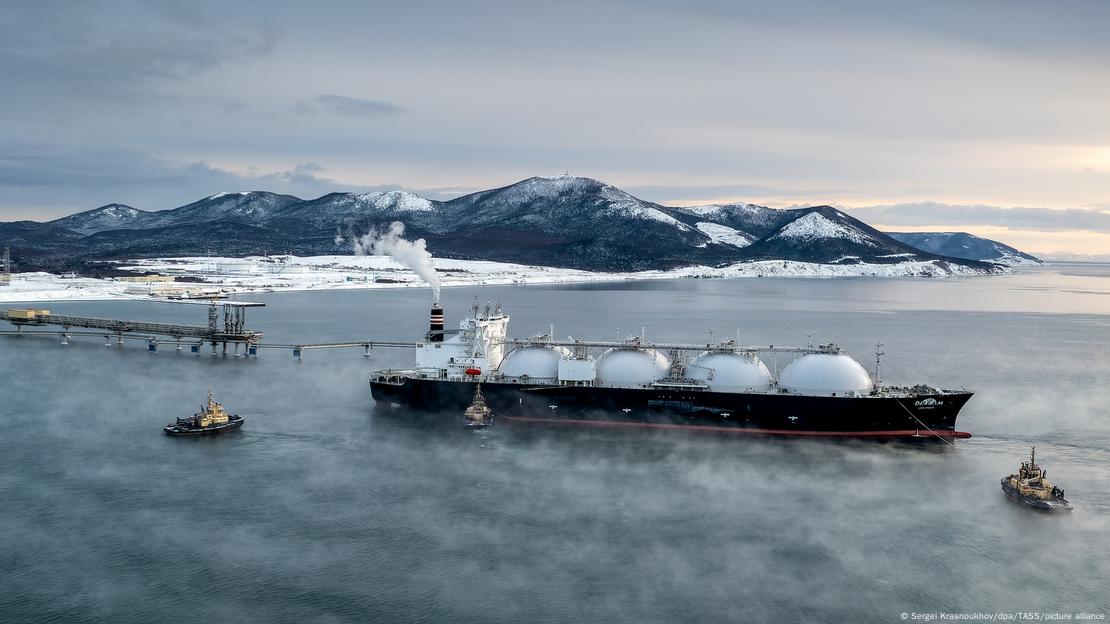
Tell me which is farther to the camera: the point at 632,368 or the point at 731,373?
the point at 632,368

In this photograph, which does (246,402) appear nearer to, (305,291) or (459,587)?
(459,587)

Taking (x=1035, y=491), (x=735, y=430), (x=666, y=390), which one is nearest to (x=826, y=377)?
(x=735, y=430)

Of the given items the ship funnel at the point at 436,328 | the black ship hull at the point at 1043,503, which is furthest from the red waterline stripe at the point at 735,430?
the black ship hull at the point at 1043,503

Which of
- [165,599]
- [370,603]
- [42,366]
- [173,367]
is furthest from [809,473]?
[42,366]

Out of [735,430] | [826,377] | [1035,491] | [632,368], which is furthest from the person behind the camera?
[632,368]

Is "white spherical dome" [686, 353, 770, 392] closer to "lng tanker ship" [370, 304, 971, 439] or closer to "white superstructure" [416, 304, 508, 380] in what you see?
"lng tanker ship" [370, 304, 971, 439]

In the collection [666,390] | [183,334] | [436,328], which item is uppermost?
[436,328]

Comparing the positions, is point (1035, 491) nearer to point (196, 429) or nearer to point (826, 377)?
point (826, 377)

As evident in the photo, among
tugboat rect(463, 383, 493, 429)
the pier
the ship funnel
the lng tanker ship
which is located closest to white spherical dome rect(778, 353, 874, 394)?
the lng tanker ship
